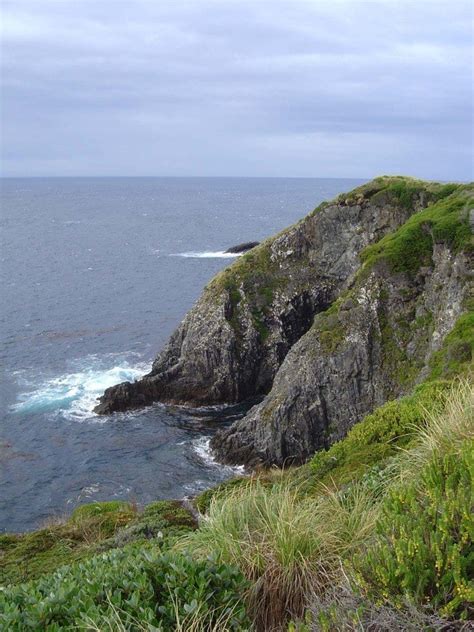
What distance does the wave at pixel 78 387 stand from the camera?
4872 cm

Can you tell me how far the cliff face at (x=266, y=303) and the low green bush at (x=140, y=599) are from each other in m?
41.9

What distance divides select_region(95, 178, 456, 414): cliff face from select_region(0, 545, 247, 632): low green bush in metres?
41.9

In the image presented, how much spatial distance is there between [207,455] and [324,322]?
36.0ft

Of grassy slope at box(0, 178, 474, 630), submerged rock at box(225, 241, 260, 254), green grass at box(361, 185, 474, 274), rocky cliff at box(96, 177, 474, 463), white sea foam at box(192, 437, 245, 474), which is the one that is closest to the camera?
grassy slope at box(0, 178, 474, 630)

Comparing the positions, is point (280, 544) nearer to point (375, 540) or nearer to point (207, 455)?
point (375, 540)

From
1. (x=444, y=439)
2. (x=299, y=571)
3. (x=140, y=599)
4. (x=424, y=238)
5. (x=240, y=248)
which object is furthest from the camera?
(x=240, y=248)

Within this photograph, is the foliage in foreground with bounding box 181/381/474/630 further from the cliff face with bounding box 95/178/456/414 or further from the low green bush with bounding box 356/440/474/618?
the cliff face with bounding box 95/178/456/414

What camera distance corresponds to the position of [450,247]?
40.2 m

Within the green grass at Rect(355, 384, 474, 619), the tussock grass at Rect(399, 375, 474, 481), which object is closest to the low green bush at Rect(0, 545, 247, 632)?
the green grass at Rect(355, 384, 474, 619)

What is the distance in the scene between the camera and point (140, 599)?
6883mm

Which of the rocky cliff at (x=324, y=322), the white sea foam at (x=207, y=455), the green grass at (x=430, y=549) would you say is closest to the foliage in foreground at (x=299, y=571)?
the green grass at (x=430, y=549)

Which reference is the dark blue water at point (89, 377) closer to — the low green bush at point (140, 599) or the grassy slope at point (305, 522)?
the grassy slope at point (305, 522)

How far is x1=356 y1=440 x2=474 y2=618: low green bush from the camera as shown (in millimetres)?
5910

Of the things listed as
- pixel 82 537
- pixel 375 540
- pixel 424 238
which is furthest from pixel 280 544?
pixel 424 238
